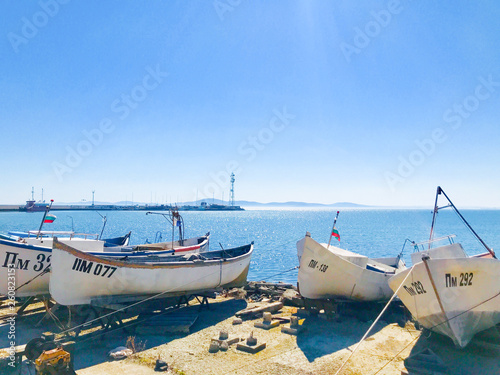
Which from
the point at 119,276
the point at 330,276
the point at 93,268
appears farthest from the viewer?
the point at 330,276

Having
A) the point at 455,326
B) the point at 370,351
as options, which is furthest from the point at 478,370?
the point at 370,351

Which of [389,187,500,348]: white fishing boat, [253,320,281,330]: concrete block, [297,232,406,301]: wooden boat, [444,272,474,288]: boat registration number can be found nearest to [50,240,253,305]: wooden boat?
[253,320,281,330]: concrete block

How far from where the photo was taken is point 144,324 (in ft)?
39.7

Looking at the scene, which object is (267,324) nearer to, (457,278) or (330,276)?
(330,276)

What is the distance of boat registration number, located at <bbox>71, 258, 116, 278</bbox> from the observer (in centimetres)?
1127

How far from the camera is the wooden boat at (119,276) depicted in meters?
11.1

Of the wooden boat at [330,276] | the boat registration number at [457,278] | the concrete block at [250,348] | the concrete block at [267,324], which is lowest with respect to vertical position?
the concrete block at [267,324]

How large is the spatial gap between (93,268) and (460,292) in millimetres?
11462

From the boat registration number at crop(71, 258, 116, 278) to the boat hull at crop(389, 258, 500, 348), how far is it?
985 cm

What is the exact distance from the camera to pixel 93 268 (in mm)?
11547

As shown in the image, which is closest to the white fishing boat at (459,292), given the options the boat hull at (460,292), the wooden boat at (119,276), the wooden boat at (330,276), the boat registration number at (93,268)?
the boat hull at (460,292)

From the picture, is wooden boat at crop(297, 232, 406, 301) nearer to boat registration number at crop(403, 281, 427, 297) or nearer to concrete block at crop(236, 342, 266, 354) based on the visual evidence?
boat registration number at crop(403, 281, 427, 297)

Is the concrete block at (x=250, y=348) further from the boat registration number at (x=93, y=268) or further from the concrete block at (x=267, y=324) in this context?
the boat registration number at (x=93, y=268)

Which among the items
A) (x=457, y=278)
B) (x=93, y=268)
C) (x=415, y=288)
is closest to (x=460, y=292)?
(x=457, y=278)
